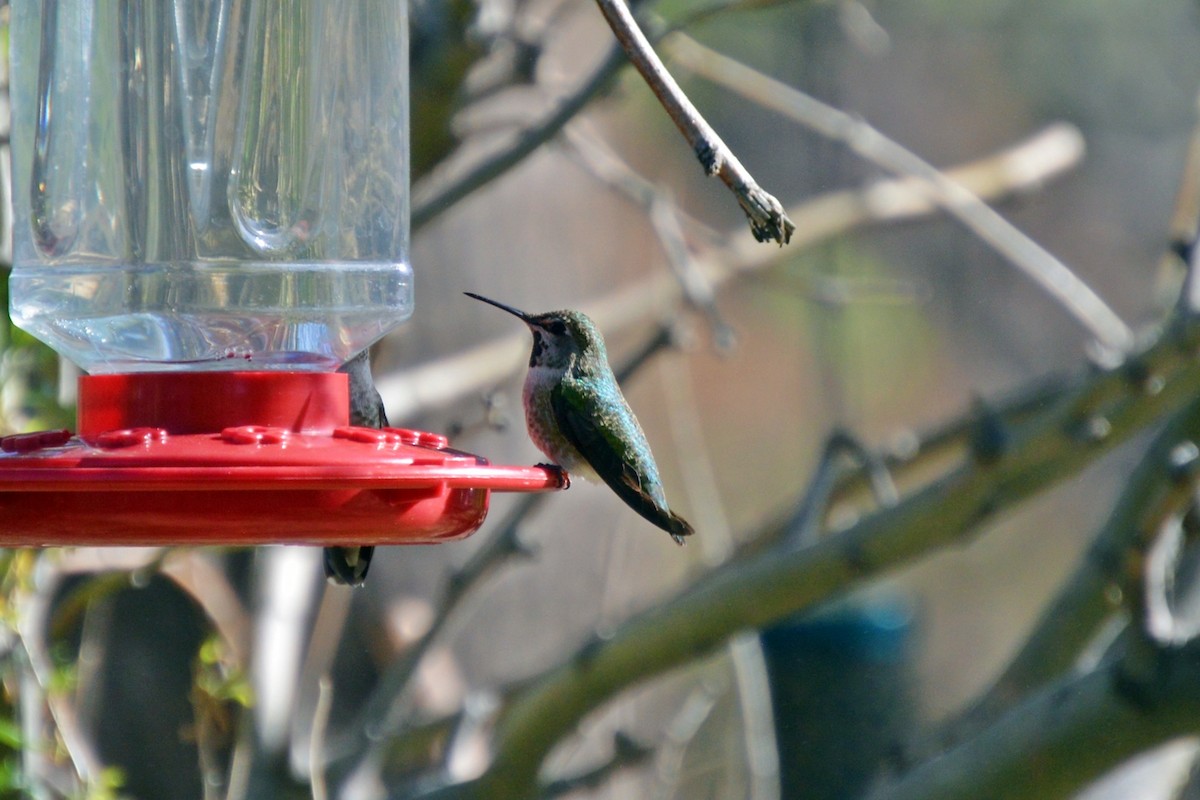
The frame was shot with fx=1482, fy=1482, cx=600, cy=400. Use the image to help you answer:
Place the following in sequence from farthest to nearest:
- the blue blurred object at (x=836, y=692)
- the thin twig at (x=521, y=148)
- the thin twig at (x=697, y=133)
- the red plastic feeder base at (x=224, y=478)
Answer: the blue blurred object at (x=836, y=692) < the thin twig at (x=521, y=148) < the red plastic feeder base at (x=224, y=478) < the thin twig at (x=697, y=133)

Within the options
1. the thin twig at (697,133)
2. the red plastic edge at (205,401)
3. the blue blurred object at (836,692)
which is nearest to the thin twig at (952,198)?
the blue blurred object at (836,692)

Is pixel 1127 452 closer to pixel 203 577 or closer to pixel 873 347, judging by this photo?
pixel 873 347

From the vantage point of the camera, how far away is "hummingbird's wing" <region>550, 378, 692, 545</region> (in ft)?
11.4

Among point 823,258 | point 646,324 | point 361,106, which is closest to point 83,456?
point 361,106

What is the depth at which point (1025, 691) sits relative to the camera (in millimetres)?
4383

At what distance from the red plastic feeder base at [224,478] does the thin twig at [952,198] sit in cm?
280

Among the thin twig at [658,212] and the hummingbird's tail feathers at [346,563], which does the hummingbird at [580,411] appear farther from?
the thin twig at [658,212]

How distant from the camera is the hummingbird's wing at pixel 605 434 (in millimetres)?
3465

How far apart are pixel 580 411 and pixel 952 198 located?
2096mm

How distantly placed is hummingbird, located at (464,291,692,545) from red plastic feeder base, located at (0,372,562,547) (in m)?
1.22

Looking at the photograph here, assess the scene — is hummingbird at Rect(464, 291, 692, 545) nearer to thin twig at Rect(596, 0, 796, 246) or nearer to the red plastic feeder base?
the red plastic feeder base

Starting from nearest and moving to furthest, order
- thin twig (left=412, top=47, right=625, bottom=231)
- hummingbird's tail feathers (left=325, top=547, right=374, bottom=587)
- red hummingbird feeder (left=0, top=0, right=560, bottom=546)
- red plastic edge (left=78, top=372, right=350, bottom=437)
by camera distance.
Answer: red plastic edge (left=78, top=372, right=350, bottom=437) → red hummingbird feeder (left=0, top=0, right=560, bottom=546) → hummingbird's tail feathers (left=325, top=547, right=374, bottom=587) → thin twig (left=412, top=47, right=625, bottom=231)

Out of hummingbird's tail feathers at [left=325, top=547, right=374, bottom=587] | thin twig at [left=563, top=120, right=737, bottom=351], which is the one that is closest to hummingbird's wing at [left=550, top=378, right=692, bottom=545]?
hummingbird's tail feathers at [left=325, top=547, right=374, bottom=587]

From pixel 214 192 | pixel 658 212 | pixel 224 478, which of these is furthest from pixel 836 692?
pixel 224 478
